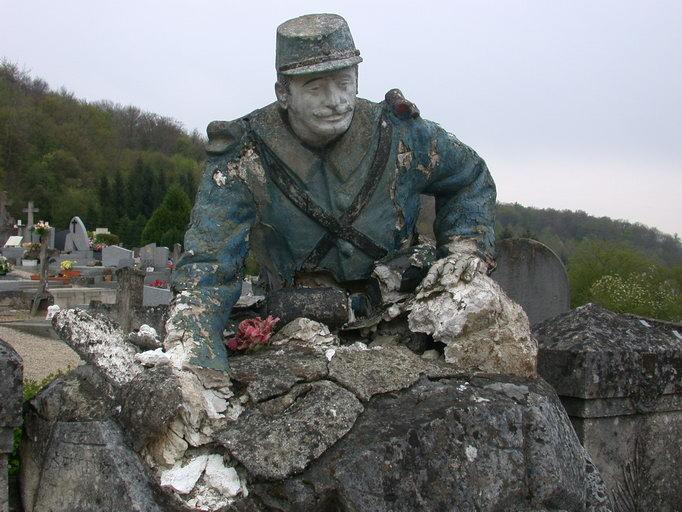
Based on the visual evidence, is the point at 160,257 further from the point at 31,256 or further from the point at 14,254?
the point at 14,254

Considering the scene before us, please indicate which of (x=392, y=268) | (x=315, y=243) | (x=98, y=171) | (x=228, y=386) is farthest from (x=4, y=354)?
(x=98, y=171)

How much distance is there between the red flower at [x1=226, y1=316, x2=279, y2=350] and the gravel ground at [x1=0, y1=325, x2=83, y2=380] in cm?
733

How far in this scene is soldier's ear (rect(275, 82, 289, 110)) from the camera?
11.0 ft

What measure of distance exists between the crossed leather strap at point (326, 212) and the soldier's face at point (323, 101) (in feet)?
0.66

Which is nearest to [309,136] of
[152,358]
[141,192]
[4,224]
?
[152,358]

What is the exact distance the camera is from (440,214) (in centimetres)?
380

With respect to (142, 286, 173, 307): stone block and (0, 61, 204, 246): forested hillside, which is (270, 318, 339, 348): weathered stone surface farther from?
(0, 61, 204, 246): forested hillside

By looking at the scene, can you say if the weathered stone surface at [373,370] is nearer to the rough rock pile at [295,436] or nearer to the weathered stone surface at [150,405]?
the rough rock pile at [295,436]

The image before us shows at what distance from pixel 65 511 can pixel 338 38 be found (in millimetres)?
1970

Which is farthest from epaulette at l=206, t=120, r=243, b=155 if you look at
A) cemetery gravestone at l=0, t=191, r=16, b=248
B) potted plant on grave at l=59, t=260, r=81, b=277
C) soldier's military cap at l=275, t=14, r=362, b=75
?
cemetery gravestone at l=0, t=191, r=16, b=248

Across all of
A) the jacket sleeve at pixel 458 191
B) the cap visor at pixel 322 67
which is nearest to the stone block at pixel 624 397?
the jacket sleeve at pixel 458 191

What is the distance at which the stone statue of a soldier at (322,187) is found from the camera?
3.20 meters

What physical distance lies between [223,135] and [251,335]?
88 centimetres

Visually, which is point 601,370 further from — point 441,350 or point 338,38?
point 338,38
